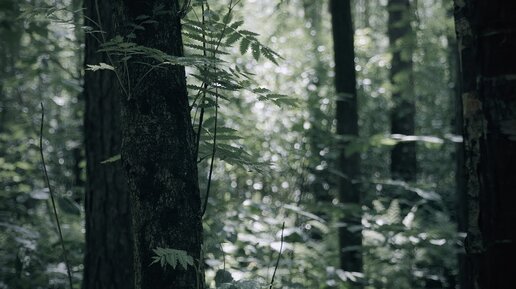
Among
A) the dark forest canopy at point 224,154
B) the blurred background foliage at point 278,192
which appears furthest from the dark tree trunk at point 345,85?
the blurred background foliage at point 278,192

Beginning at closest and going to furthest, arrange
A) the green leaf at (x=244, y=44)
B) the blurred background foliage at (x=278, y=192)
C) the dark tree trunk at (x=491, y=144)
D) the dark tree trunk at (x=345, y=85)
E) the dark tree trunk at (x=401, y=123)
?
the dark tree trunk at (x=491, y=144), the green leaf at (x=244, y=44), the blurred background foliage at (x=278, y=192), the dark tree trunk at (x=345, y=85), the dark tree trunk at (x=401, y=123)

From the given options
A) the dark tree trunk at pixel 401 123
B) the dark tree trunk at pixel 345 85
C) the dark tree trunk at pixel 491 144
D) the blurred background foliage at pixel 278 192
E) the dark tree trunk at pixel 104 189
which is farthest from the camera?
the dark tree trunk at pixel 401 123

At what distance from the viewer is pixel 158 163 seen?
2.02 m

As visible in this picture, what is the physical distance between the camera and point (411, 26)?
5609mm

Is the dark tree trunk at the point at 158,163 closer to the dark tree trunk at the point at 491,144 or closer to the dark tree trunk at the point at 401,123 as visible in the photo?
the dark tree trunk at the point at 491,144

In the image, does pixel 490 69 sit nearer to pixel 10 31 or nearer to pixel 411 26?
pixel 411 26

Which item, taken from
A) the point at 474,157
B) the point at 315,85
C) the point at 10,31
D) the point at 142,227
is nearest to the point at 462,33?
the point at 474,157

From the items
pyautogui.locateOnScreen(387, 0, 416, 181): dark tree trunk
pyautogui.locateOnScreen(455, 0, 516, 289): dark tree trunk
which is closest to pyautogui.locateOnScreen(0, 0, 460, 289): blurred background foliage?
pyautogui.locateOnScreen(387, 0, 416, 181): dark tree trunk

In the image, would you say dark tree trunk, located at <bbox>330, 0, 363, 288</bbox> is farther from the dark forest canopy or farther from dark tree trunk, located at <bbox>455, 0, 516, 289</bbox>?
dark tree trunk, located at <bbox>455, 0, 516, 289</bbox>

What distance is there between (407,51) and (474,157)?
3.62 m

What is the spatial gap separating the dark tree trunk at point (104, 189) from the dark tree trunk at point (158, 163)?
1.56 metres

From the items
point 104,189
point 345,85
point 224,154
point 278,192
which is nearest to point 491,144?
point 224,154

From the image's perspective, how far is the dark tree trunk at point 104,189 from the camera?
3641 mm

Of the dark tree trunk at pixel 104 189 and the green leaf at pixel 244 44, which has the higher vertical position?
the green leaf at pixel 244 44
